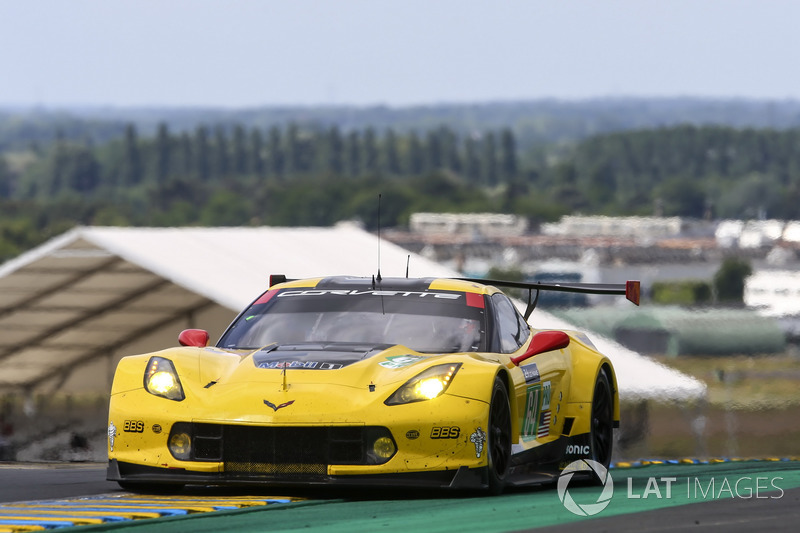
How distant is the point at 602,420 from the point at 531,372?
4.58 feet

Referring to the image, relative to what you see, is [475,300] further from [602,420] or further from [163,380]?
[163,380]

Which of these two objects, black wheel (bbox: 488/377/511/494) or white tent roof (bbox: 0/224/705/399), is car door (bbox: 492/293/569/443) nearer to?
black wheel (bbox: 488/377/511/494)

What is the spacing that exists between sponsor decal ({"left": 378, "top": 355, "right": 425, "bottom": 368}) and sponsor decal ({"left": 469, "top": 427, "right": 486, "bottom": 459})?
1.68 feet

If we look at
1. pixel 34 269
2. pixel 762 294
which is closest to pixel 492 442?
pixel 34 269

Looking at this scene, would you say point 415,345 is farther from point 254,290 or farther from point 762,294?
point 762,294

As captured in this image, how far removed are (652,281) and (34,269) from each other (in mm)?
135648

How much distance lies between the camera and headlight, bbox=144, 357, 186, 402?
7.91 metres

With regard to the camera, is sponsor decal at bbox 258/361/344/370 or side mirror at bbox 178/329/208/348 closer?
sponsor decal at bbox 258/361/344/370

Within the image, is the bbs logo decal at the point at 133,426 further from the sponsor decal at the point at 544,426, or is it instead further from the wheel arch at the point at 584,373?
the wheel arch at the point at 584,373

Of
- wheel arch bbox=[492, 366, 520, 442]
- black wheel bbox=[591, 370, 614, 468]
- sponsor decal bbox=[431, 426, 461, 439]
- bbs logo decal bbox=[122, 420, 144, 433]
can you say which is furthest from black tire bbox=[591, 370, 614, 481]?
bbs logo decal bbox=[122, 420, 144, 433]

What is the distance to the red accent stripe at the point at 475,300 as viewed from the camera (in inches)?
354

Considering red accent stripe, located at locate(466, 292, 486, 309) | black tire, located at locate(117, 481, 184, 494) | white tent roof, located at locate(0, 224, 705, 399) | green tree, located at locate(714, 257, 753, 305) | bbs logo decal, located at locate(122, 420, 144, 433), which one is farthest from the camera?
green tree, located at locate(714, 257, 753, 305)

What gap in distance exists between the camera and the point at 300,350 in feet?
27.2

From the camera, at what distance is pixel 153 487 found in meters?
8.27
